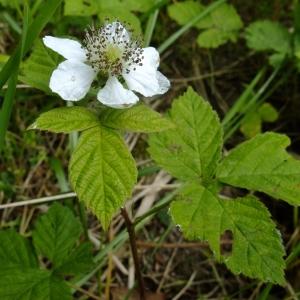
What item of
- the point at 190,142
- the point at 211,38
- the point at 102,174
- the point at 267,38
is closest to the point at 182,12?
the point at 211,38

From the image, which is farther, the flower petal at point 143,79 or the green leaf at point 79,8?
the green leaf at point 79,8

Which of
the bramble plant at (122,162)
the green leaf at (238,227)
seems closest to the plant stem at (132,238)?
the bramble plant at (122,162)

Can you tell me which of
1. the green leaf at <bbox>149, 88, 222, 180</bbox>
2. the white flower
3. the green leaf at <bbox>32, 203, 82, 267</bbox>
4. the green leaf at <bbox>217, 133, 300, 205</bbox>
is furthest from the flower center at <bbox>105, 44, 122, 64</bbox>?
the green leaf at <bbox>32, 203, 82, 267</bbox>

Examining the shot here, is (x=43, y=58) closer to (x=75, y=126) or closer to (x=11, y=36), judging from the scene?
(x=75, y=126)

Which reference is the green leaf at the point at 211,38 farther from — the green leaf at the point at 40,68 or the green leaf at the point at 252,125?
the green leaf at the point at 40,68

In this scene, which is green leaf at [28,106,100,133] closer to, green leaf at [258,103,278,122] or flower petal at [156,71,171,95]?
flower petal at [156,71,171,95]

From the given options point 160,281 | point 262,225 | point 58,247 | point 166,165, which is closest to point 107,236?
point 160,281
